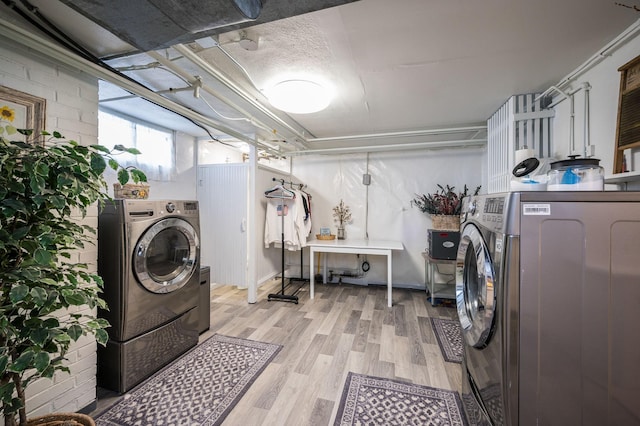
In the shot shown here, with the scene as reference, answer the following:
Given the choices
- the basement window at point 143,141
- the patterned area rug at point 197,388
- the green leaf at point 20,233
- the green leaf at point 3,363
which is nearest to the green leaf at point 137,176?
the green leaf at point 20,233

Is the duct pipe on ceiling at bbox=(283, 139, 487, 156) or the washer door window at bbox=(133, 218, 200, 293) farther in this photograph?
the duct pipe on ceiling at bbox=(283, 139, 487, 156)

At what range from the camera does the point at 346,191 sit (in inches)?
168

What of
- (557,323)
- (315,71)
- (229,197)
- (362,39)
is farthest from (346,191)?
(557,323)

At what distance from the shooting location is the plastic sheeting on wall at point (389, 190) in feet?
12.5

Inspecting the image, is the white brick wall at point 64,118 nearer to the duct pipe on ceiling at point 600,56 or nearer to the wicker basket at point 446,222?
the duct pipe on ceiling at point 600,56

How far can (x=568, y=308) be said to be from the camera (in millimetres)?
914

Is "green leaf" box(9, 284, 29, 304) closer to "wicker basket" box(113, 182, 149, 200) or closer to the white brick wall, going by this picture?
the white brick wall

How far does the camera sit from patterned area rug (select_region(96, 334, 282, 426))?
1.52m

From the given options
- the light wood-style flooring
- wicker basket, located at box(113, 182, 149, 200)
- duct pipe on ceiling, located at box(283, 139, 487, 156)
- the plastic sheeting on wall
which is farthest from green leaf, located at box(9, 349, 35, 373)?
the plastic sheeting on wall

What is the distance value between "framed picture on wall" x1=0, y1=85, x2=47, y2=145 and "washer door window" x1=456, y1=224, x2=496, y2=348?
7.89 ft

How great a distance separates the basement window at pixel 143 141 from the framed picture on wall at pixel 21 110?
50.9 inches

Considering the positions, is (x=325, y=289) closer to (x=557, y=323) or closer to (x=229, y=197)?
(x=229, y=197)

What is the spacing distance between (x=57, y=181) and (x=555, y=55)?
295cm

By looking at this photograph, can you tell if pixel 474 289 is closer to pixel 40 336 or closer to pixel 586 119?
pixel 586 119
